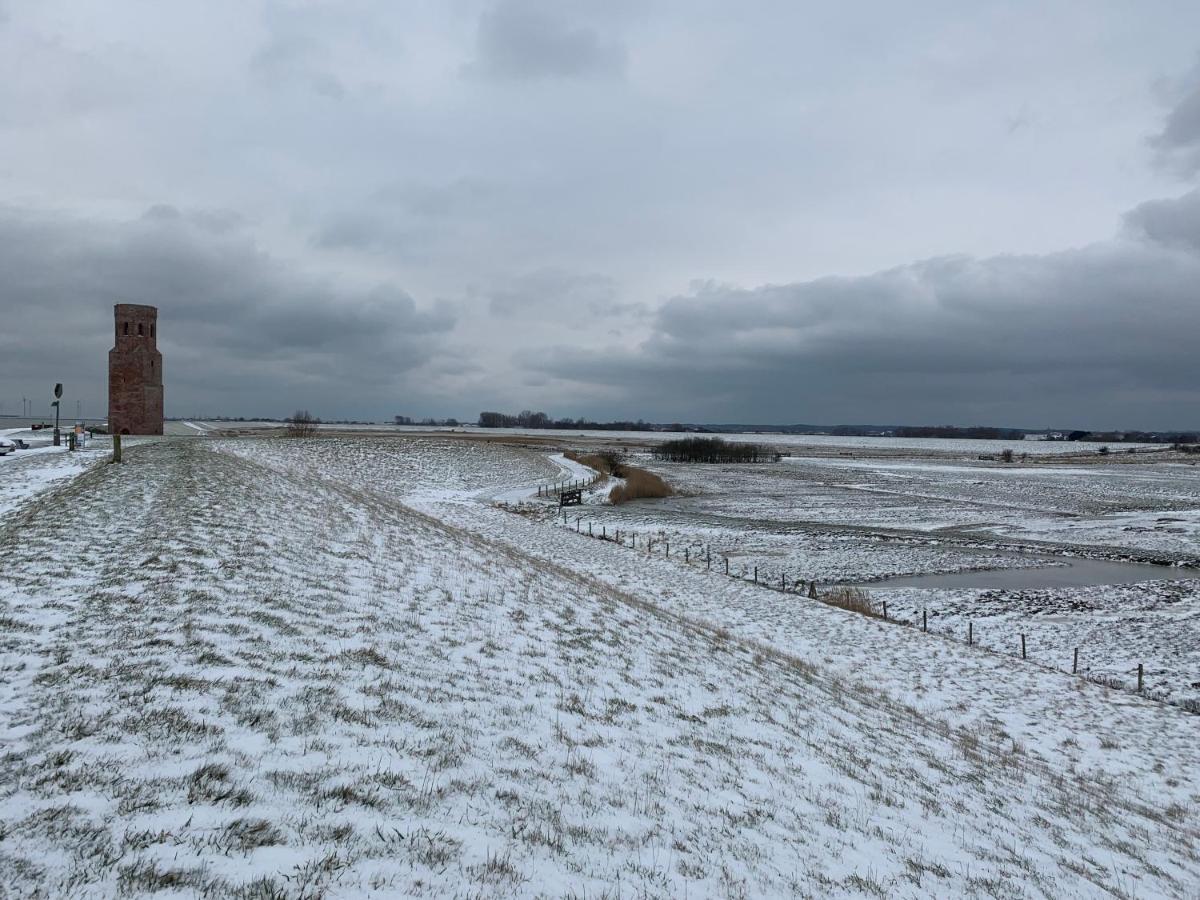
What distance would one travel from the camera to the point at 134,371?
62.0 metres

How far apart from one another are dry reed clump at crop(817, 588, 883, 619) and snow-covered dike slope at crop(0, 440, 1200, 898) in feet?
16.3

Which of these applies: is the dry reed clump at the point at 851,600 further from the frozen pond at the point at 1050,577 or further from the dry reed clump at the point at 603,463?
the dry reed clump at the point at 603,463

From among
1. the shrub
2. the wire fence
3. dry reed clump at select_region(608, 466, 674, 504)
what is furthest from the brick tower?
the shrub

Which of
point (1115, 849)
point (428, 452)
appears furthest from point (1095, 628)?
point (428, 452)

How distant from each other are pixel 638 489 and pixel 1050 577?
1337 inches

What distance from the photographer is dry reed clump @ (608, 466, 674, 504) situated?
5525cm

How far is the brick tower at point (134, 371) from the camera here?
6153cm

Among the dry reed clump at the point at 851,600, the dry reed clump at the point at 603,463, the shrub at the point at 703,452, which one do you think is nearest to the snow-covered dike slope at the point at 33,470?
the dry reed clump at the point at 851,600

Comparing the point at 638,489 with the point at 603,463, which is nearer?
the point at 638,489

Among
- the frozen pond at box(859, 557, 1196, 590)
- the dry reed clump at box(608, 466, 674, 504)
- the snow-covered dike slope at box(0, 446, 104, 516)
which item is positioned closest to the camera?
the snow-covered dike slope at box(0, 446, 104, 516)

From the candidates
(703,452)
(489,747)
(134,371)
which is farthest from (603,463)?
(489,747)

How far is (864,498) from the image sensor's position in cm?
5884

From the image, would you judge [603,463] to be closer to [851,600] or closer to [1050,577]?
[1050,577]

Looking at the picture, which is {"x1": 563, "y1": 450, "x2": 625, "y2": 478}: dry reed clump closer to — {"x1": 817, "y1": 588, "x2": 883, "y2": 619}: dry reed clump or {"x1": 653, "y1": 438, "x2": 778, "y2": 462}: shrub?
{"x1": 653, "y1": 438, "x2": 778, "y2": 462}: shrub
